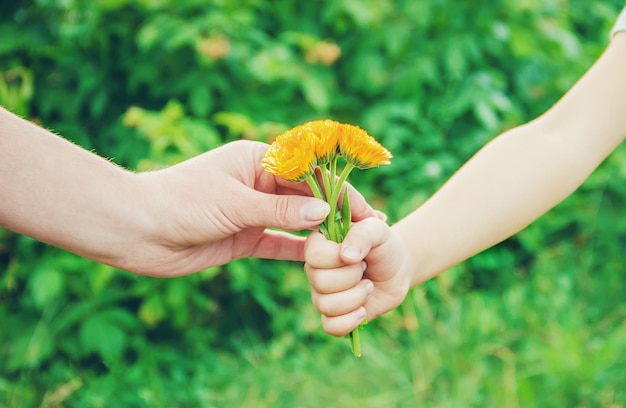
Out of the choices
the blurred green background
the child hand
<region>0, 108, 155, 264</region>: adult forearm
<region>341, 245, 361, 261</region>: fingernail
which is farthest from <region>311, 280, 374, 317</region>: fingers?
the blurred green background

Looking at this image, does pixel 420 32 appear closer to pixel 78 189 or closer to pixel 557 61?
pixel 557 61

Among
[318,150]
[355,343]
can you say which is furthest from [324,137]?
[355,343]

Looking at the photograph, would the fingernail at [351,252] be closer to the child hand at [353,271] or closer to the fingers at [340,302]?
the child hand at [353,271]

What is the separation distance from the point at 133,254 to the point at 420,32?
1822 millimetres

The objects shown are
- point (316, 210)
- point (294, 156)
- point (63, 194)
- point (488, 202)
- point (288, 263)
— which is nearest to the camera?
point (294, 156)

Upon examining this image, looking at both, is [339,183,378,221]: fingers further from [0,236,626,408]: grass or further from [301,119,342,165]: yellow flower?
[0,236,626,408]: grass

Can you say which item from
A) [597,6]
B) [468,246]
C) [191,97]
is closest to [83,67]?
[191,97]

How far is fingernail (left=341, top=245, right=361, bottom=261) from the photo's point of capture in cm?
124

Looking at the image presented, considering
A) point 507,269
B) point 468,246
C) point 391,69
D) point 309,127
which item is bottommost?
point 507,269

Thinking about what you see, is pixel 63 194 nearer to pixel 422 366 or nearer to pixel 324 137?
pixel 324 137

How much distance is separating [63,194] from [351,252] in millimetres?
540

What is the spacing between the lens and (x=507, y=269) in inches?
120

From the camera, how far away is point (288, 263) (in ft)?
9.15

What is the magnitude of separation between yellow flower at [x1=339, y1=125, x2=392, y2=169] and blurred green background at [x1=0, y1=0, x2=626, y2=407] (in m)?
1.22
